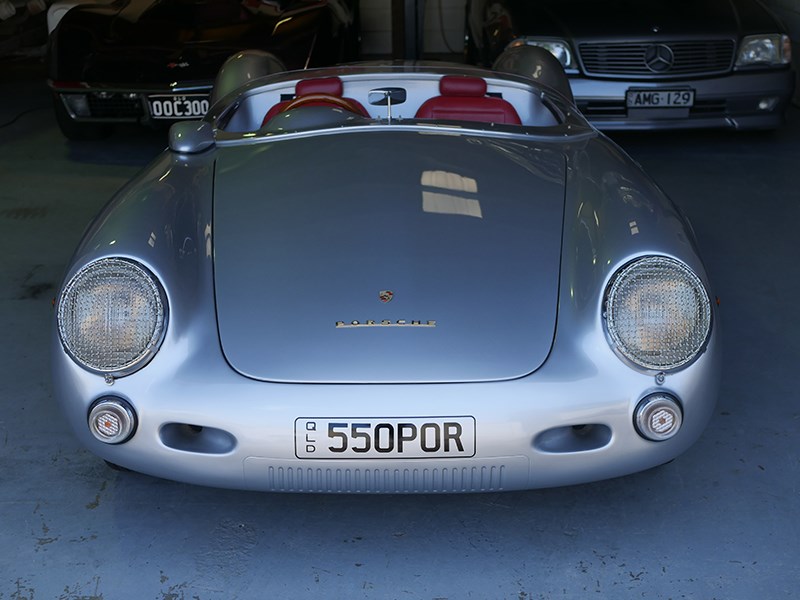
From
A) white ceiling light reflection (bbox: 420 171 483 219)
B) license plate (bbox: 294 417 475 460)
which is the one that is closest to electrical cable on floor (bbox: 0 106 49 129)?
white ceiling light reflection (bbox: 420 171 483 219)

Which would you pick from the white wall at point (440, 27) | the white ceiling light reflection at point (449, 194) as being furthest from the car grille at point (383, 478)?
the white wall at point (440, 27)

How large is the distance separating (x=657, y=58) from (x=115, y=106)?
8.95 feet

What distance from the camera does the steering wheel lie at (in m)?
2.87

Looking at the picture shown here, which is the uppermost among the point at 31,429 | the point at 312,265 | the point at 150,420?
the point at 312,265

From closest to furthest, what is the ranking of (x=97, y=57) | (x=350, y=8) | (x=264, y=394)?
(x=264, y=394), (x=97, y=57), (x=350, y=8)

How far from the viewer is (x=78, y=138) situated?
537 cm

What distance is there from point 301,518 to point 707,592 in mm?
852

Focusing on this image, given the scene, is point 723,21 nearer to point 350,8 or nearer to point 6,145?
point 350,8

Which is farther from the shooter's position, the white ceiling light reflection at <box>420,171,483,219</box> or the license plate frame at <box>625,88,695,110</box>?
the license plate frame at <box>625,88,695,110</box>

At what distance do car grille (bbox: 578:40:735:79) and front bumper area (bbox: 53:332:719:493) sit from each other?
3.26m

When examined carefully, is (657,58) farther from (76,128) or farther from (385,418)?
(385,418)

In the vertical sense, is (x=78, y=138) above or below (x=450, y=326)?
below

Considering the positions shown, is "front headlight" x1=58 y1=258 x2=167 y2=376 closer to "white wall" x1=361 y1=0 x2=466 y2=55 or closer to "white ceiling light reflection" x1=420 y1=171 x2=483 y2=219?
"white ceiling light reflection" x1=420 y1=171 x2=483 y2=219

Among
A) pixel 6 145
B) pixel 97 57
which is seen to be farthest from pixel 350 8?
pixel 6 145
